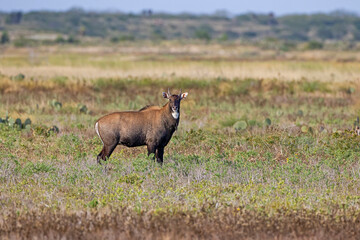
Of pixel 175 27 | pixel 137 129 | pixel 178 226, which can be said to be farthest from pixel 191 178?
pixel 175 27

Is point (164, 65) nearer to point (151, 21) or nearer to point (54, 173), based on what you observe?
point (54, 173)

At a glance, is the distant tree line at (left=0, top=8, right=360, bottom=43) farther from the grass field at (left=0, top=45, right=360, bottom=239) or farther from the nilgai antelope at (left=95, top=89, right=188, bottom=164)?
the nilgai antelope at (left=95, top=89, right=188, bottom=164)

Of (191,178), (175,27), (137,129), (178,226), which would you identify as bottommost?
(175,27)

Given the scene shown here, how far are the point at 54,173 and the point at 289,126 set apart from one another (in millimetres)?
9068

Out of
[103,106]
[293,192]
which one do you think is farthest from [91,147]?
[103,106]

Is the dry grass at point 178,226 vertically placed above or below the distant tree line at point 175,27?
above

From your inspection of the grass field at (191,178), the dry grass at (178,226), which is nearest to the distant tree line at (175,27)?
the grass field at (191,178)

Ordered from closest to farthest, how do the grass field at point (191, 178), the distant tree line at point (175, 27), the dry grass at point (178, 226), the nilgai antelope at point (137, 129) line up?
the dry grass at point (178, 226) → the grass field at point (191, 178) → the nilgai antelope at point (137, 129) → the distant tree line at point (175, 27)

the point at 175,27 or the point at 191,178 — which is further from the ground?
the point at 191,178

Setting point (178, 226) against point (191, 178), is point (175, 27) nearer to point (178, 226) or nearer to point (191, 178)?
point (191, 178)

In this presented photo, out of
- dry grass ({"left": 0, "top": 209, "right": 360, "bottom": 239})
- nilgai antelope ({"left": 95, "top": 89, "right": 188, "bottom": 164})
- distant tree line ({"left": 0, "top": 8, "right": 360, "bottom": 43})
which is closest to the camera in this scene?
dry grass ({"left": 0, "top": 209, "right": 360, "bottom": 239})

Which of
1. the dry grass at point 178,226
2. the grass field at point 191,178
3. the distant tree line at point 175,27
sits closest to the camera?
the dry grass at point 178,226

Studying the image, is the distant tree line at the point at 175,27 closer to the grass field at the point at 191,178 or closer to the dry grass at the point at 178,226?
the grass field at the point at 191,178

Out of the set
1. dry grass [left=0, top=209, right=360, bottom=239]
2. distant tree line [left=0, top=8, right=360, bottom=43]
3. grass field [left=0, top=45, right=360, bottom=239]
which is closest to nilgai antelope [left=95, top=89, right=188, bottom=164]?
grass field [left=0, top=45, right=360, bottom=239]
